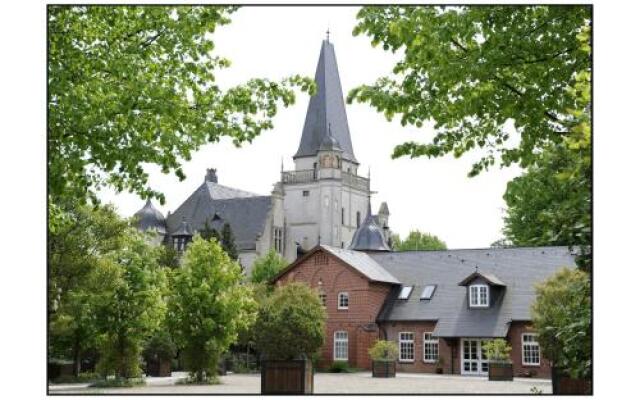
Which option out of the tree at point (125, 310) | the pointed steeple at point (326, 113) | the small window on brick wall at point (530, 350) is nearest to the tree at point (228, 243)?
the pointed steeple at point (326, 113)

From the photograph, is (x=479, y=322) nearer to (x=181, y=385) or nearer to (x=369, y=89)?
(x=181, y=385)

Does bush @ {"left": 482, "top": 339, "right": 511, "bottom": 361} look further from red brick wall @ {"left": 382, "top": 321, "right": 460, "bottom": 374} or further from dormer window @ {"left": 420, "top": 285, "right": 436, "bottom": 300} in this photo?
dormer window @ {"left": 420, "top": 285, "right": 436, "bottom": 300}

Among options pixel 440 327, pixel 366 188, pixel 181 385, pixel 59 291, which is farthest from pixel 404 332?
pixel 366 188

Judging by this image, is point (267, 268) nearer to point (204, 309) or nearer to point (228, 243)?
point (228, 243)

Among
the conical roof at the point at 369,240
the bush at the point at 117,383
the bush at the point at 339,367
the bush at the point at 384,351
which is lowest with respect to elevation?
the bush at the point at 339,367

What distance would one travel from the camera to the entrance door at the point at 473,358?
40750 millimetres

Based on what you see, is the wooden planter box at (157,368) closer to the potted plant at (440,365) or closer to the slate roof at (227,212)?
the potted plant at (440,365)

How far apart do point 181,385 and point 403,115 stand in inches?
802

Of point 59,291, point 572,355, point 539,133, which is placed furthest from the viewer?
point 59,291

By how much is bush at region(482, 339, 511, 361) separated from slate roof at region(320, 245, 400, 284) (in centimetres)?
929

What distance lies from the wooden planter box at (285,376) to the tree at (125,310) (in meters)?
8.11

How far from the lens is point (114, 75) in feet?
40.8

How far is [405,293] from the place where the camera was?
45.9m

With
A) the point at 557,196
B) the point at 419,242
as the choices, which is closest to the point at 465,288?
the point at 557,196
